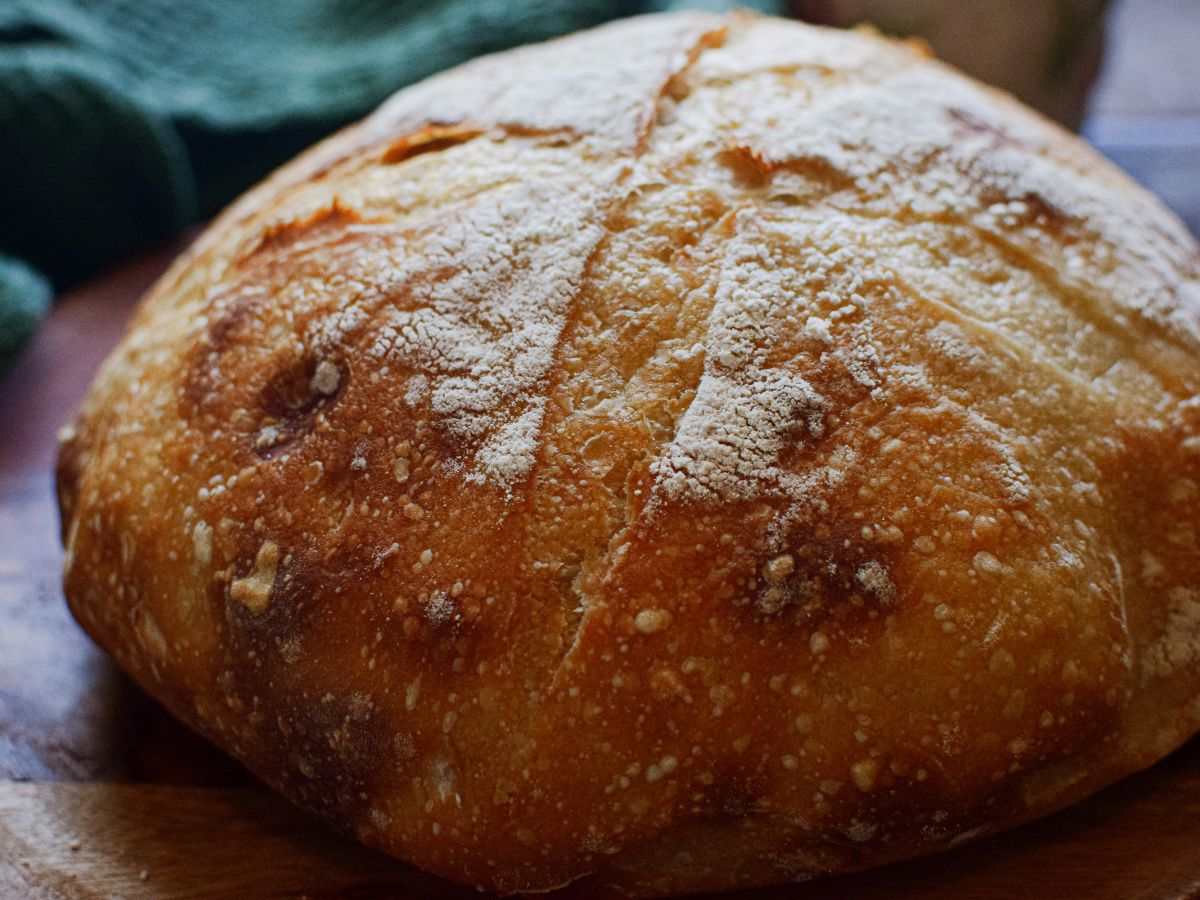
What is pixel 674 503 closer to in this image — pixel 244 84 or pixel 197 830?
pixel 197 830

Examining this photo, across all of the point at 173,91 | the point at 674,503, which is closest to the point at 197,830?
the point at 674,503

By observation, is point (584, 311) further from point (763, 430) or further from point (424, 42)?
point (424, 42)

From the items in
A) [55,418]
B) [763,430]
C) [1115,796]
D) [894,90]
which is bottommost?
[55,418]

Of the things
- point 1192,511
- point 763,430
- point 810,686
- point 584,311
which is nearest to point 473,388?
point 584,311

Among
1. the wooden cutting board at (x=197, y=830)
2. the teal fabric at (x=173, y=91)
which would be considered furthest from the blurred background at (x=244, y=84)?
the wooden cutting board at (x=197, y=830)

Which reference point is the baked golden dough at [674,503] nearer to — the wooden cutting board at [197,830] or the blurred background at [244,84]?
the wooden cutting board at [197,830]

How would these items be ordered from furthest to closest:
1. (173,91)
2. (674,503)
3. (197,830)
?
(173,91) → (197,830) → (674,503)
